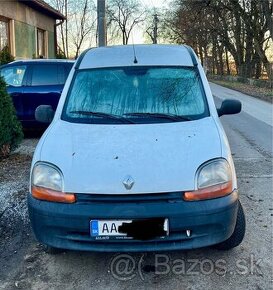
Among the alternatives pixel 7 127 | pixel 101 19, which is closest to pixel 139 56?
pixel 7 127

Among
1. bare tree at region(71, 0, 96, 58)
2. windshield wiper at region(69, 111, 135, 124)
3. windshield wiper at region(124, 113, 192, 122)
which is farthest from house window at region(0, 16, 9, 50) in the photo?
bare tree at region(71, 0, 96, 58)

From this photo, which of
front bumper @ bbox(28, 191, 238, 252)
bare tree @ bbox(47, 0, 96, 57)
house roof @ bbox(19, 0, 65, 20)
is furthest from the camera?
bare tree @ bbox(47, 0, 96, 57)

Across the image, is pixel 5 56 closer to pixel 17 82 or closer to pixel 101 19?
pixel 101 19

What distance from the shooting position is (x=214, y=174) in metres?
3.32

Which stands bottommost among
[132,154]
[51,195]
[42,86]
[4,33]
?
[51,195]

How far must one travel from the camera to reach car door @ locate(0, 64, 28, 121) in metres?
9.10

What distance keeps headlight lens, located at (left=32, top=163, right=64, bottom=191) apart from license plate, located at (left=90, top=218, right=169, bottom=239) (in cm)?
42

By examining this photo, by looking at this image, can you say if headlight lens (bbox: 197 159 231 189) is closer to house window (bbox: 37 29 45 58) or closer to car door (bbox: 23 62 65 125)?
car door (bbox: 23 62 65 125)

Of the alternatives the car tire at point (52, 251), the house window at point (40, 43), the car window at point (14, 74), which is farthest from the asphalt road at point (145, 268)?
the house window at point (40, 43)

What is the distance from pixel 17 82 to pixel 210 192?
7.00 meters

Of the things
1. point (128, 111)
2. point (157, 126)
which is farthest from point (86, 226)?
point (128, 111)

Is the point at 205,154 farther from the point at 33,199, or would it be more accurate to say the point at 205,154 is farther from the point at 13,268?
the point at 13,268

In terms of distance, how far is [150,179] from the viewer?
3.17 meters

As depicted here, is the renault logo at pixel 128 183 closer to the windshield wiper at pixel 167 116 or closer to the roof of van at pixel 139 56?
the windshield wiper at pixel 167 116
